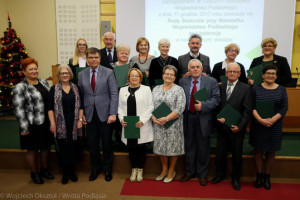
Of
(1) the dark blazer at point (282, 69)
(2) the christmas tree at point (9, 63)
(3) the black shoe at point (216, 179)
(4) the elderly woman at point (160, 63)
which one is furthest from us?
(2) the christmas tree at point (9, 63)

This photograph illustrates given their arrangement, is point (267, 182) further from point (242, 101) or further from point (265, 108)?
point (242, 101)

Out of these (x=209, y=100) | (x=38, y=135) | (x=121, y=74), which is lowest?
(x=38, y=135)

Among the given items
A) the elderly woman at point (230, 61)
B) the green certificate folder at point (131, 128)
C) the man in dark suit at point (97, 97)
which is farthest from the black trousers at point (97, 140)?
the elderly woman at point (230, 61)

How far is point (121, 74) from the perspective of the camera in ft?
9.57

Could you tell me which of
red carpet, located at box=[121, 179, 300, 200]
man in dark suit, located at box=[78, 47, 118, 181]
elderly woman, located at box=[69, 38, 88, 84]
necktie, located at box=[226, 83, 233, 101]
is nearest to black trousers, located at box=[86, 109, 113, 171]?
man in dark suit, located at box=[78, 47, 118, 181]

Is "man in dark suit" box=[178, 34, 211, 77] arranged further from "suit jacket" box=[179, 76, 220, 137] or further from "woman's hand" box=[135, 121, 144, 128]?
"woman's hand" box=[135, 121, 144, 128]

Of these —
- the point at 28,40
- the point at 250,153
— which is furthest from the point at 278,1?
the point at 28,40

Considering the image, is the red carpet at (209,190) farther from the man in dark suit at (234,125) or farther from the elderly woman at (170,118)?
the elderly woman at (170,118)

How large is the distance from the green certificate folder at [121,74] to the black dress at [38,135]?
2.97 ft

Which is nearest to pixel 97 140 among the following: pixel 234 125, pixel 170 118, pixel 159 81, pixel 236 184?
pixel 170 118

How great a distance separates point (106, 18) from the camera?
18.8ft

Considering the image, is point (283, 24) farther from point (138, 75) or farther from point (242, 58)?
point (138, 75)

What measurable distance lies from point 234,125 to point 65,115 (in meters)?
2.00

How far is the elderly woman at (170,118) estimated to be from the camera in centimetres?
273
